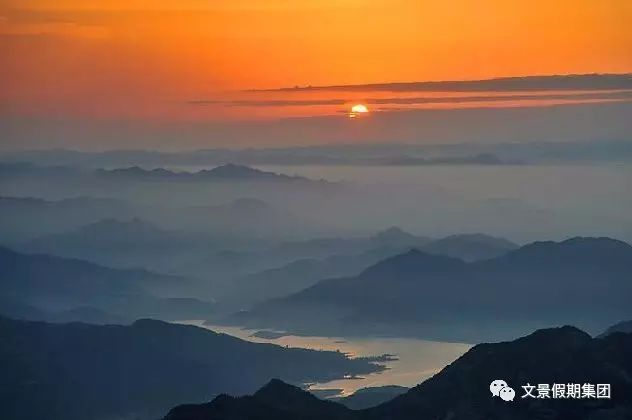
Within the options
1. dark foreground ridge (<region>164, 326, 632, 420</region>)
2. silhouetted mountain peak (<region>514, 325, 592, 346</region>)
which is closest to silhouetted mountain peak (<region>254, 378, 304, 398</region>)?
dark foreground ridge (<region>164, 326, 632, 420</region>)

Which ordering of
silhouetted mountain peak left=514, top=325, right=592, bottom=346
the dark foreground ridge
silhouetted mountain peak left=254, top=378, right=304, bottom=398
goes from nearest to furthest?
the dark foreground ridge
silhouetted mountain peak left=514, top=325, right=592, bottom=346
silhouetted mountain peak left=254, top=378, right=304, bottom=398

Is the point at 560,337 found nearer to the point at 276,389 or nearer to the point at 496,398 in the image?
the point at 496,398

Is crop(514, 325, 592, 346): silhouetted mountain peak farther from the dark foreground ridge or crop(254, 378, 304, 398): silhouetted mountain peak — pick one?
crop(254, 378, 304, 398): silhouetted mountain peak

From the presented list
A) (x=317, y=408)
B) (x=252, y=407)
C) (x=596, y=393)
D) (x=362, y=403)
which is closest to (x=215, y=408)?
(x=252, y=407)

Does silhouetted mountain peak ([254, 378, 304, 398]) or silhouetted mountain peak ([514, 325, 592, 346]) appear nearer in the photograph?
silhouetted mountain peak ([514, 325, 592, 346])

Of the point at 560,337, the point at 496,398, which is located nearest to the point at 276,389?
the point at 496,398

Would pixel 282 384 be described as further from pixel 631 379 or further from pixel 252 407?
pixel 631 379

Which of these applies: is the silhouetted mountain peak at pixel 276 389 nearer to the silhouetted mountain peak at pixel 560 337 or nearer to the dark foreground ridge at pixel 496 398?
the dark foreground ridge at pixel 496 398

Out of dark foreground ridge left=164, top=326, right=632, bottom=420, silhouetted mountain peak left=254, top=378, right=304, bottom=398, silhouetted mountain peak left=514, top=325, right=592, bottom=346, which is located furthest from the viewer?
silhouetted mountain peak left=254, top=378, right=304, bottom=398
